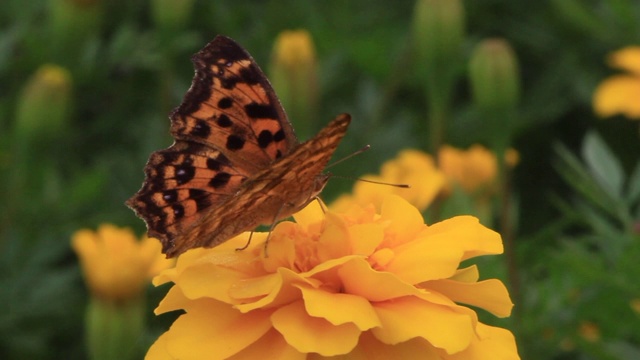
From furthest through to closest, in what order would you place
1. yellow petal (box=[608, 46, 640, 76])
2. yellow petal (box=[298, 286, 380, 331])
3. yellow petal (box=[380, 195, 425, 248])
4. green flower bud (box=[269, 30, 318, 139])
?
yellow petal (box=[608, 46, 640, 76]) → green flower bud (box=[269, 30, 318, 139]) → yellow petal (box=[380, 195, 425, 248]) → yellow petal (box=[298, 286, 380, 331])

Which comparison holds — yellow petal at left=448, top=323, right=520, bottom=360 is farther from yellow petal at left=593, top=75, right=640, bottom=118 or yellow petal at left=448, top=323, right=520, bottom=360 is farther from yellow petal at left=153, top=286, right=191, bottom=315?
yellow petal at left=593, top=75, right=640, bottom=118

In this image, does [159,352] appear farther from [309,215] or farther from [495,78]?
[495,78]

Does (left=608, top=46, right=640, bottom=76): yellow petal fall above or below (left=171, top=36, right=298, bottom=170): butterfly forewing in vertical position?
below

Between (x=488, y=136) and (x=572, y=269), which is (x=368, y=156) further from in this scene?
(x=572, y=269)

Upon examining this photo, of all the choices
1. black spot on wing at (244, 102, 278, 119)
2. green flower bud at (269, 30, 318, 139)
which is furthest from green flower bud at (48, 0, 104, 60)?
black spot on wing at (244, 102, 278, 119)

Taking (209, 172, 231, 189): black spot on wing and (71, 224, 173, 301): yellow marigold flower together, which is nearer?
(209, 172, 231, 189): black spot on wing

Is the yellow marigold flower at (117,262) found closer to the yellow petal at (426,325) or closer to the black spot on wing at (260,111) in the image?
the black spot on wing at (260,111)
